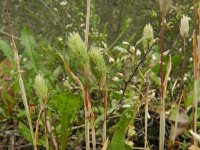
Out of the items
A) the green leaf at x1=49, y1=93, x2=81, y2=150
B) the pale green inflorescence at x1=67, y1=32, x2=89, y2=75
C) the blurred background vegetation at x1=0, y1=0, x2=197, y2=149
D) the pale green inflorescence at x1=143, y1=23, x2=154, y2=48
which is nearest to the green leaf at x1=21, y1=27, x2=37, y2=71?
the blurred background vegetation at x1=0, y1=0, x2=197, y2=149

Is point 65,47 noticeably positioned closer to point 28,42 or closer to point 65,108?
point 28,42

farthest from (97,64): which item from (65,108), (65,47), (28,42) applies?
(28,42)

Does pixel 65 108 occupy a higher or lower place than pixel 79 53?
lower

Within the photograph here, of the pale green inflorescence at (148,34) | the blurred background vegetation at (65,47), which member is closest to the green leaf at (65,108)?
the blurred background vegetation at (65,47)

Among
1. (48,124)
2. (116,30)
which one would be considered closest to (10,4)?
(116,30)

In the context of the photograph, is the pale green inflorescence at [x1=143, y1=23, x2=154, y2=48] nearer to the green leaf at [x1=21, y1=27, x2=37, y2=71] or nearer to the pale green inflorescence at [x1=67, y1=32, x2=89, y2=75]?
the pale green inflorescence at [x1=67, y1=32, x2=89, y2=75]

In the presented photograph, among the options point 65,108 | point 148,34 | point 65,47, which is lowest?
point 65,108

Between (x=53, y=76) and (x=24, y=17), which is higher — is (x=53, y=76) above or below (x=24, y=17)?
below

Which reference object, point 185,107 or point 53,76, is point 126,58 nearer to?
point 185,107
